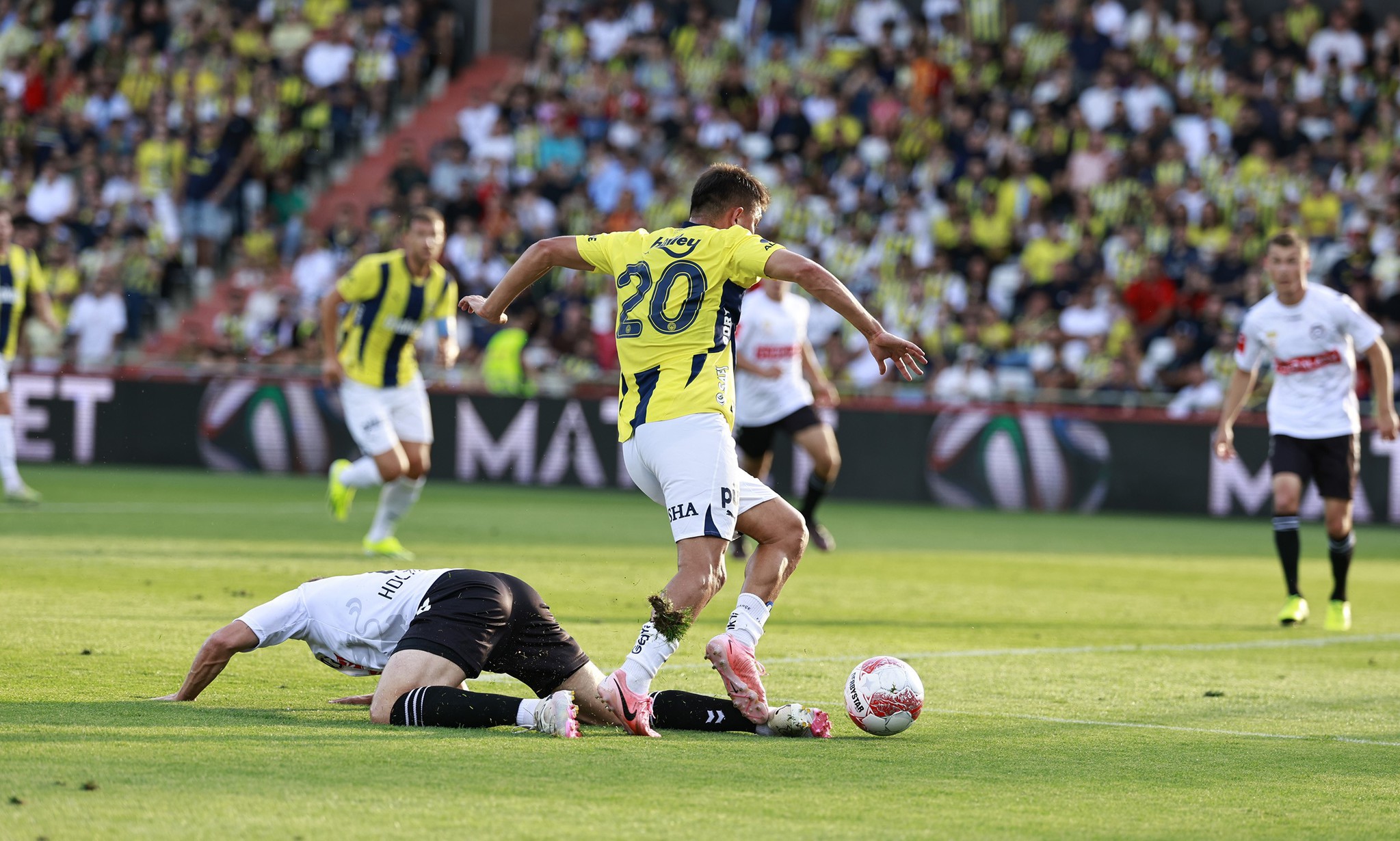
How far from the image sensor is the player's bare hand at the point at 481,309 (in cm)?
697

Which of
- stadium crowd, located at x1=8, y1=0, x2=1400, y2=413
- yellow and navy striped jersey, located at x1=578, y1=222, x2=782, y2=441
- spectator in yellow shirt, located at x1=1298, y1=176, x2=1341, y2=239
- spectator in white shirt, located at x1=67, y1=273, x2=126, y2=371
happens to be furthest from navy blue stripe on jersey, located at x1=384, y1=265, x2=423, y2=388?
spectator in white shirt, located at x1=67, y1=273, x2=126, y2=371

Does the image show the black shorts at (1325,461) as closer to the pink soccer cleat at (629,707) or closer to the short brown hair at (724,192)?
the short brown hair at (724,192)

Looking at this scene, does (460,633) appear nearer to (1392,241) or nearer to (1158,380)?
(1158,380)

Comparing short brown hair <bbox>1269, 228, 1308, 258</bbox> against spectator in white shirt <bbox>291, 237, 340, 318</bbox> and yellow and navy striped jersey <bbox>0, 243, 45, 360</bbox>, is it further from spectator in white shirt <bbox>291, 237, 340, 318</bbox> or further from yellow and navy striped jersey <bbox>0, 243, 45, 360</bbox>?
spectator in white shirt <bbox>291, 237, 340, 318</bbox>

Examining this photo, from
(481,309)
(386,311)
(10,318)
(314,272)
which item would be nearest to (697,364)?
(481,309)

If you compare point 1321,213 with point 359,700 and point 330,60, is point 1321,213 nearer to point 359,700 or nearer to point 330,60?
point 330,60

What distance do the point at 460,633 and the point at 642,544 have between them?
8848 mm

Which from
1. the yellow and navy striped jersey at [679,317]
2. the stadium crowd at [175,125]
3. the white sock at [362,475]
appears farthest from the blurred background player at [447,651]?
the stadium crowd at [175,125]

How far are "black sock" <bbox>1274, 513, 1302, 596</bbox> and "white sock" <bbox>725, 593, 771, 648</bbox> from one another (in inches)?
215

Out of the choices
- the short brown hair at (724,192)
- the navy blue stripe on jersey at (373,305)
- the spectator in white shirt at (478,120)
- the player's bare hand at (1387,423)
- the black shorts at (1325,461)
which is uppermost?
the spectator in white shirt at (478,120)

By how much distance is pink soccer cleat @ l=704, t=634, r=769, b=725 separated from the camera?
6.38 meters

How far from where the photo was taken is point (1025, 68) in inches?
999

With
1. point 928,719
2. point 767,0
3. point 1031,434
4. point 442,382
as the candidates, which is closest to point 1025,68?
point 767,0

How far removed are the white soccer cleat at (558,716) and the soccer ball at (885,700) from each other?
1044mm
